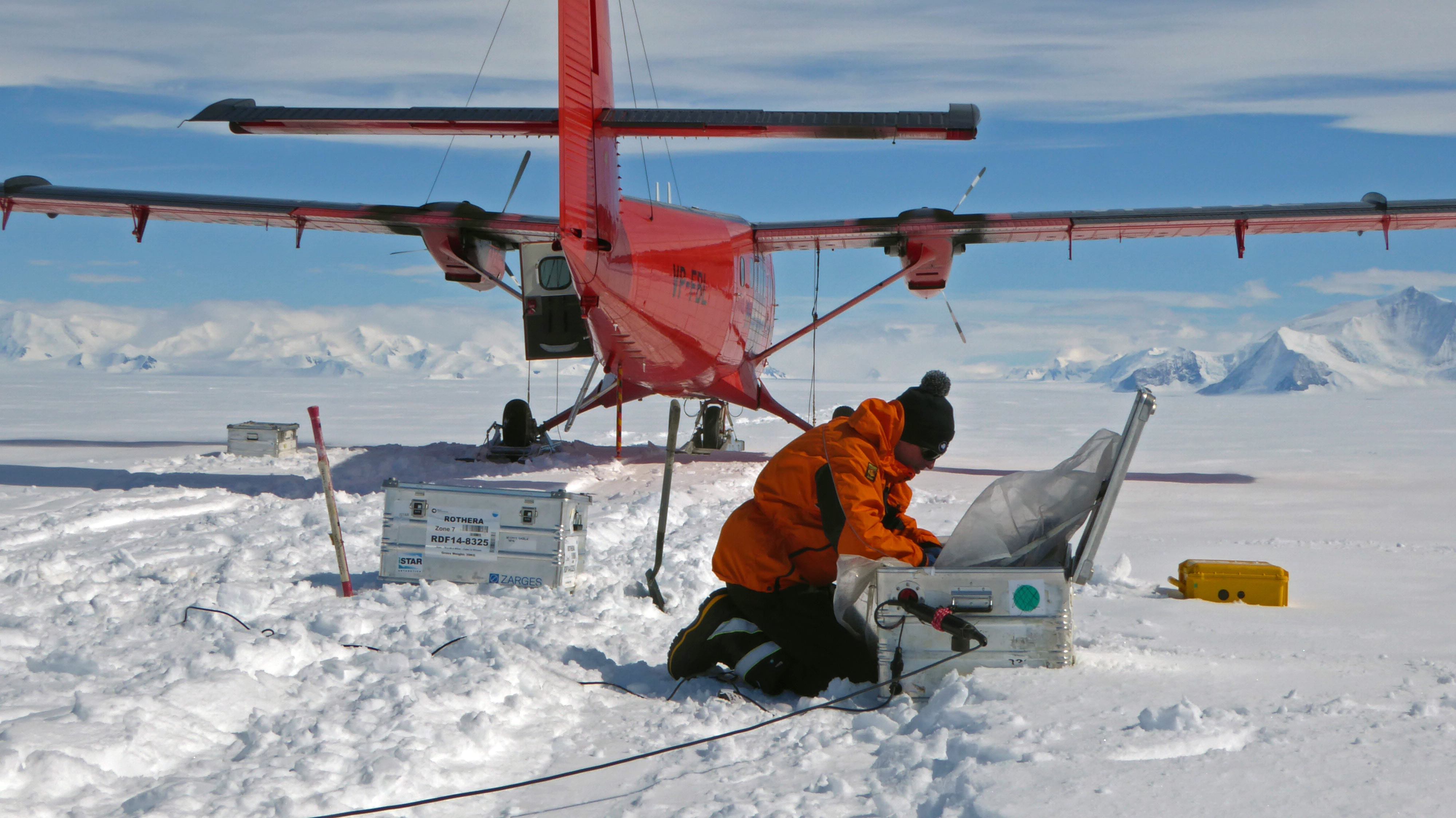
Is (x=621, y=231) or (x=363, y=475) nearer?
(x=621, y=231)

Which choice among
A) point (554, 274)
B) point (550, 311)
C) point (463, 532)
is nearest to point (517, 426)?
point (550, 311)

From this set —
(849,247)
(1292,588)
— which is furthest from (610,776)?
(849,247)

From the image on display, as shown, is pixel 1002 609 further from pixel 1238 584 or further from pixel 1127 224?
pixel 1127 224

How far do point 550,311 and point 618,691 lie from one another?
10461 mm

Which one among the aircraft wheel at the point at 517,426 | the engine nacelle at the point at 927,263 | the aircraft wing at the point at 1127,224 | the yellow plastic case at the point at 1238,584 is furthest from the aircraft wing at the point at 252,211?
the yellow plastic case at the point at 1238,584

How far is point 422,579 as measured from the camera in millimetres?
5777

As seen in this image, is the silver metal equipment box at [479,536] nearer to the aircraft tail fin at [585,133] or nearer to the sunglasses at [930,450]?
the sunglasses at [930,450]

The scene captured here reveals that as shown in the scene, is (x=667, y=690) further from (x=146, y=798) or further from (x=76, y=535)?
(x=76, y=535)

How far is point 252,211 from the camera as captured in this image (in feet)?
44.9

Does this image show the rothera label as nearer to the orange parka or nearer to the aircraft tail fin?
the orange parka

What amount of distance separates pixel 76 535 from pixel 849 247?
36.1 feet

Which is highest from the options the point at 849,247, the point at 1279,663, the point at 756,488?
the point at 849,247

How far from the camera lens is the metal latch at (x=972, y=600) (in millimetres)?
3658

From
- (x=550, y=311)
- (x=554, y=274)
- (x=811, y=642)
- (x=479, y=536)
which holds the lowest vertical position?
(x=811, y=642)
